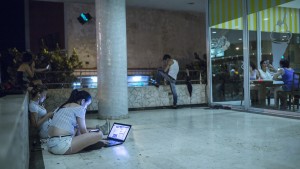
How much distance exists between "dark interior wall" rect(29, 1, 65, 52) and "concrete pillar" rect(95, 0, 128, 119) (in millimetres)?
4586

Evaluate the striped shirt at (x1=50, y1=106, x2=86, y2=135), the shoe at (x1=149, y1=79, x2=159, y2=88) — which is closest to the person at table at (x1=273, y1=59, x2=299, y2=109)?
the shoe at (x1=149, y1=79, x2=159, y2=88)

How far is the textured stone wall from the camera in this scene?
11226mm

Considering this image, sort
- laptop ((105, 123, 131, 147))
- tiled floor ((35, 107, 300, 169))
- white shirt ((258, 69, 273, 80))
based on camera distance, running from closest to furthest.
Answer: tiled floor ((35, 107, 300, 169)) < laptop ((105, 123, 131, 147)) < white shirt ((258, 69, 273, 80))

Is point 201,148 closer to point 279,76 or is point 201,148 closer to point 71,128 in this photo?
point 71,128

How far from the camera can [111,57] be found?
721cm

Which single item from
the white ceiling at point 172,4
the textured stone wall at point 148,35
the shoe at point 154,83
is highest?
the white ceiling at point 172,4

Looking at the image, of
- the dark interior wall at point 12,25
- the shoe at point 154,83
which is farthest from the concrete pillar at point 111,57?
the dark interior wall at point 12,25

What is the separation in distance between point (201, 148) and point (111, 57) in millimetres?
3774

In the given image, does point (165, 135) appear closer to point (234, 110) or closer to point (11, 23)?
point (234, 110)

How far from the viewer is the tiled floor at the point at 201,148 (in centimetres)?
352

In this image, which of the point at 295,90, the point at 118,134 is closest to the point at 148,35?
the point at 295,90

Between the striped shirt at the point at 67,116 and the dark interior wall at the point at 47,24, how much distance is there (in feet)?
25.9

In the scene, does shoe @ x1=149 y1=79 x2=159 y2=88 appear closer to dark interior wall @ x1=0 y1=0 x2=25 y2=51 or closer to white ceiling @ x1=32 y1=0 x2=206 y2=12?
white ceiling @ x1=32 y1=0 x2=206 y2=12

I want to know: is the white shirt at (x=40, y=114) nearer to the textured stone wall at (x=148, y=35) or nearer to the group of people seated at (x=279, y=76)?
the group of people seated at (x=279, y=76)
